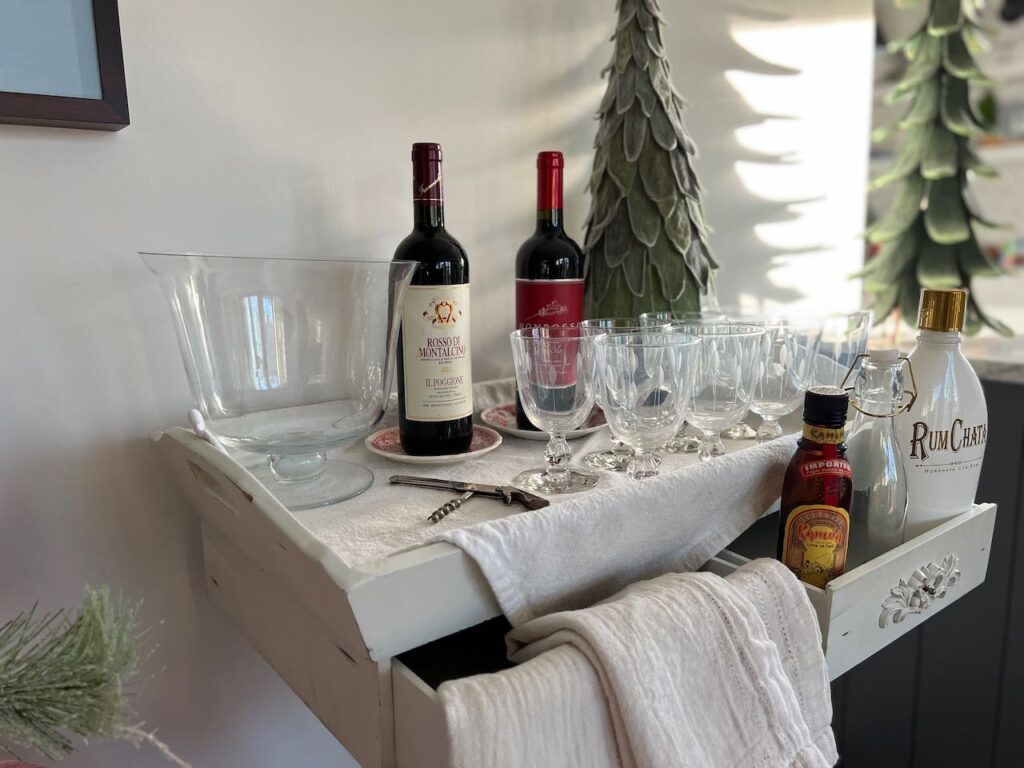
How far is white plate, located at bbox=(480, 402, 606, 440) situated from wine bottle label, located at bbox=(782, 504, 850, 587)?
251mm

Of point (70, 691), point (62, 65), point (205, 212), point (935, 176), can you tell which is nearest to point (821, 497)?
point (70, 691)

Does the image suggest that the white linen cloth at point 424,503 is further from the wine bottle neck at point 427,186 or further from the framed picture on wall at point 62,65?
the framed picture on wall at point 62,65

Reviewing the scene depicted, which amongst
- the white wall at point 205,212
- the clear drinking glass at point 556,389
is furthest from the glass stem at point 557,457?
the white wall at point 205,212

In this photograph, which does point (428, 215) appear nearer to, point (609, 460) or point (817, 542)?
point (609, 460)

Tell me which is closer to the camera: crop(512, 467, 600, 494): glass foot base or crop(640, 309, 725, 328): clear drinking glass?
crop(512, 467, 600, 494): glass foot base

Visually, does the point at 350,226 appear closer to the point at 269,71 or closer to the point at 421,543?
the point at 269,71

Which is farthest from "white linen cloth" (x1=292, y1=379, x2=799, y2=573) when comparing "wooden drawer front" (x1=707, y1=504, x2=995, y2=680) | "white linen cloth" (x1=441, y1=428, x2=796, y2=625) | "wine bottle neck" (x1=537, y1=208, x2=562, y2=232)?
"wine bottle neck" (x1=537, y1=208, x2=562, y2=232)

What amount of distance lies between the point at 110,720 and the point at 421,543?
208 mm

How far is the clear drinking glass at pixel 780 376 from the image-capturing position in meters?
0.78

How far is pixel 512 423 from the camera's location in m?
0.83

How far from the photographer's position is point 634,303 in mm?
918

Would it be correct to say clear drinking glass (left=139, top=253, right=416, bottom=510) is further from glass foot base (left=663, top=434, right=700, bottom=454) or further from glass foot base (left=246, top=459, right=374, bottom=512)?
glass foot base (left=663, top=434, right=700, bottom=454)

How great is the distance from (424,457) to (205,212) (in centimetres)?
36

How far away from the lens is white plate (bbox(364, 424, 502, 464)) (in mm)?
698
